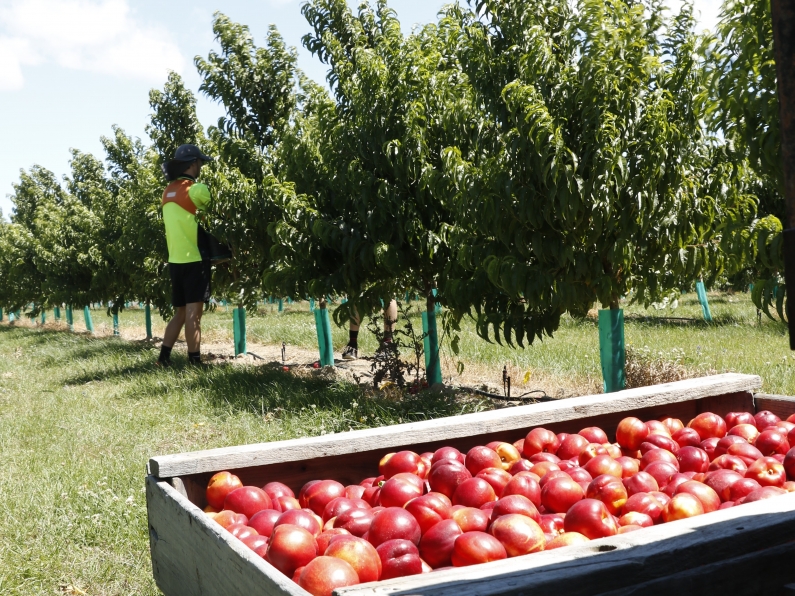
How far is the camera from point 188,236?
339 inches

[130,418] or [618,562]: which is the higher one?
[618,562]

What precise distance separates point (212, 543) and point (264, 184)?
7.04m

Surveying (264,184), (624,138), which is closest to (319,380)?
(264,184)

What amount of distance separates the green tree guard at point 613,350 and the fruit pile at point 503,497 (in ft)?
6.98

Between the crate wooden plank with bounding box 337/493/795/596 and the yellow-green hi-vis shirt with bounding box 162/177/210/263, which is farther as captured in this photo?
the yellow-green hi-vis shirt with bounding box 162/177/210/263

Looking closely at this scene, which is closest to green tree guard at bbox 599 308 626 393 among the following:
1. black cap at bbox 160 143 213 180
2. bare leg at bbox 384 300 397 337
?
bare leg at bbox 384 300 397 337

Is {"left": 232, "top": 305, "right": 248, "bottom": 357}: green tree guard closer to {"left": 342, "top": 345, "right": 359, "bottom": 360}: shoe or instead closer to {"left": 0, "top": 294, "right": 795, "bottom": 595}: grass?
{"left": 0, "top": 294, "right": 795, "bottom": 595}: grass

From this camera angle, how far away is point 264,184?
333 inches

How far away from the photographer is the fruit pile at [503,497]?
1831 millimetres

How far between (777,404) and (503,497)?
1567 millimetres

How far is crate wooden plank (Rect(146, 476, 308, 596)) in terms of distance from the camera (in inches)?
58.9

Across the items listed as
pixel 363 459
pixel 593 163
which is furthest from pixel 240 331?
pixel 363 459

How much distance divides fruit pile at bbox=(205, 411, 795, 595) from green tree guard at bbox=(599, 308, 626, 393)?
213 cm

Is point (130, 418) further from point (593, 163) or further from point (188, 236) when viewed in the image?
point (593, 163)
